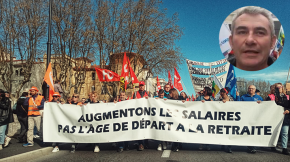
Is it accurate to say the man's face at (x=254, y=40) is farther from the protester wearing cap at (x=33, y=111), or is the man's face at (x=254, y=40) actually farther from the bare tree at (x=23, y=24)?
the bare tree at (x=23, y=24)

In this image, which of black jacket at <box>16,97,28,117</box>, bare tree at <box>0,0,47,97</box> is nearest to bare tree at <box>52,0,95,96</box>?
bare tree at <box>0,0,47,97</box>

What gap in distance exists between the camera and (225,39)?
2.90 meters

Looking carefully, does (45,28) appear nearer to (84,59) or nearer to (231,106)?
(84,59)

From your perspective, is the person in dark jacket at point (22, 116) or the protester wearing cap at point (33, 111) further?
the person in dark jacket at point (22, 116)

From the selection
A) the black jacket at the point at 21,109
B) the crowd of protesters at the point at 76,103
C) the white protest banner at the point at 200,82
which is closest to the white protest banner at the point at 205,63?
the white protest banner at the point at 200,82

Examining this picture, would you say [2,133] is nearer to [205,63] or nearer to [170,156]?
[170,156]

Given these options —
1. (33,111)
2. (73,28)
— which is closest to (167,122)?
(33,111)

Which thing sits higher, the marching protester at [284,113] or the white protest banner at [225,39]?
the white protest banner at [225,39]

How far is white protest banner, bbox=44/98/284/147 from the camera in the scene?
225 inches

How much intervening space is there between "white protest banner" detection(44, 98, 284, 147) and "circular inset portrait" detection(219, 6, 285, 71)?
3.36m

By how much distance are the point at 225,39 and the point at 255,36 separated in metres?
0.34

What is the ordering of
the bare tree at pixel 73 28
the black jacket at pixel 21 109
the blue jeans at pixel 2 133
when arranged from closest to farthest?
the blue jeans at pixel 2 133, the black jacket at pixel 21 109, the bare tree at pixel 73 28

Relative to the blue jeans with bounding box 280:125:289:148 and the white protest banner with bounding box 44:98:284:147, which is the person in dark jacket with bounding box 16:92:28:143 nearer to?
the white protest banner with bounding box 44:98:284:147

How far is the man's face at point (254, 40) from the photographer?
8.83 ft
